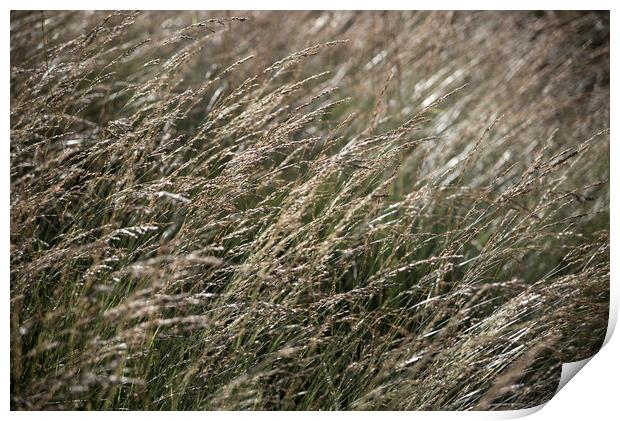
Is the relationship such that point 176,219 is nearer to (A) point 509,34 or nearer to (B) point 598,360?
(B) point 598,360

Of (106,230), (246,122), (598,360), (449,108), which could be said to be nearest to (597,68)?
(449,108)

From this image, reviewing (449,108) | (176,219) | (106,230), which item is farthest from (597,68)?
(106,230)

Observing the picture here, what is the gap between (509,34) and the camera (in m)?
3.28

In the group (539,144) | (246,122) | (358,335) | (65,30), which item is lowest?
(539,144)

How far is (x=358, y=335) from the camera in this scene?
1.97 meters

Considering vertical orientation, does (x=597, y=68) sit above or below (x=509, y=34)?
below

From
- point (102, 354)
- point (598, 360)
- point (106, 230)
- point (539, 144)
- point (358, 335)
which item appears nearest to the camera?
point (102, 354)

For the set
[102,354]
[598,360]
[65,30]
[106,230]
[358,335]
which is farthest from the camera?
[65,30]

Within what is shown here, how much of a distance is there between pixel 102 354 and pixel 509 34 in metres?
2.35

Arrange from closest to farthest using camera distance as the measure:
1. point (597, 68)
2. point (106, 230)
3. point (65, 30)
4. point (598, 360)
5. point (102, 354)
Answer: point (102, 354), point (106, 230), point (598, 360), point (65, 30), point (597, 68)

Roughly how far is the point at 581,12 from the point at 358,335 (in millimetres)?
2126

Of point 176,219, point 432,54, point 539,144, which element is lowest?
point 539,144

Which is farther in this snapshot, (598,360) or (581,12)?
(581,12)

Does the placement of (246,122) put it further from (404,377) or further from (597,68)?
(597,68)
